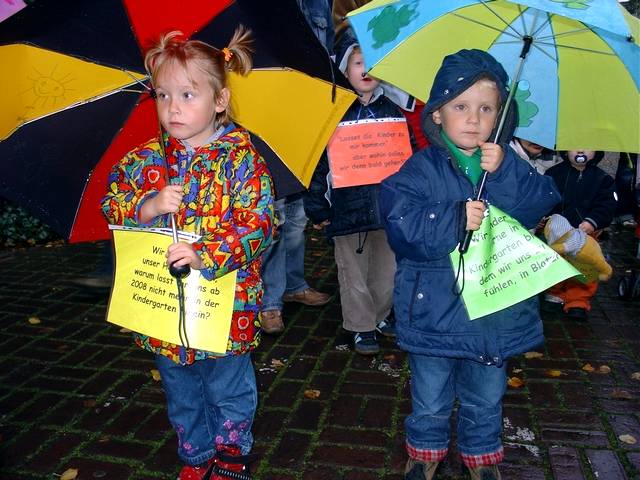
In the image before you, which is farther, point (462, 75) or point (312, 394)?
point (312, 394)

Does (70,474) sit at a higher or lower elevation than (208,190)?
lower

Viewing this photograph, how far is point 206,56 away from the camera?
2.46m

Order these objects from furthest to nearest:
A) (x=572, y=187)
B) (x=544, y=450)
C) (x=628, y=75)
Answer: (x=572, y=187) < (x=544, y=450) < (x=628, y=75)

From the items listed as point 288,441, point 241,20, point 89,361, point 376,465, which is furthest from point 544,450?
point 89,361

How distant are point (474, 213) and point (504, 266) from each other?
0.78 ft

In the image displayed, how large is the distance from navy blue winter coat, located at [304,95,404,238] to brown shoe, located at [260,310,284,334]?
82 centimetres

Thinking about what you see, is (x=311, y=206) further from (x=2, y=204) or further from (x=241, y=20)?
(x=2, y=204)

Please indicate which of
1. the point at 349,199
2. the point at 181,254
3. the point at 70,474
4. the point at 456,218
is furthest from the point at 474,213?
the point at 70,474

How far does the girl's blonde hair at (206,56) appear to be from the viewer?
94.8 inches

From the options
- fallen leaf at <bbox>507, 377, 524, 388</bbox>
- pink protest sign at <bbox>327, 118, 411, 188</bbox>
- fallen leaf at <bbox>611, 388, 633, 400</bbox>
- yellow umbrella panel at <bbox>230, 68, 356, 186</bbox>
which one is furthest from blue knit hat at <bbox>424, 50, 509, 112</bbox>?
fallen leaf at <bbox>611, 388, 633, 400</bbox>

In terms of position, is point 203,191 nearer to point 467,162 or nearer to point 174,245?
point 174,245

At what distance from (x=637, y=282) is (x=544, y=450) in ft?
8.15

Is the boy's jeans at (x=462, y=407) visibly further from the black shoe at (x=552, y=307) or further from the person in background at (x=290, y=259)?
the black shoe at (x=552, y=307)

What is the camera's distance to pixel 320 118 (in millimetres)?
2830
